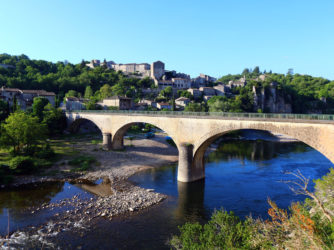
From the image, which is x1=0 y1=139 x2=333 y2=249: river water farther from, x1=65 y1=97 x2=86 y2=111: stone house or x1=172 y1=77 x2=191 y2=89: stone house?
x1=172 y1=77 x2=191 y2=89: stone house

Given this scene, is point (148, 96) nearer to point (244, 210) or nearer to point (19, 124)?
point (19, 124)

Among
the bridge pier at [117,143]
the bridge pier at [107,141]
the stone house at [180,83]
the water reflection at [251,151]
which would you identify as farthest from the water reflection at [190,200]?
the stone house at [180,83]

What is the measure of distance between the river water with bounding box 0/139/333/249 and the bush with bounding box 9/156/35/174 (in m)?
4.66

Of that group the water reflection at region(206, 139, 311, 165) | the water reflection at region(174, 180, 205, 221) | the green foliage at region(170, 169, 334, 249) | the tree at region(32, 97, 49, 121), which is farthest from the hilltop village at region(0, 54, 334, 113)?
the green foliage at region(170, 169, 334, 249)

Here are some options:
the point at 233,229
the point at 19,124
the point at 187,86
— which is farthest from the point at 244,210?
the point at 187,86

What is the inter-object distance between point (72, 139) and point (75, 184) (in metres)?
25.7

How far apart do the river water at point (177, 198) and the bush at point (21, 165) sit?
4660 mm

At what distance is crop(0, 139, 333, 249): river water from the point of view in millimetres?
16302

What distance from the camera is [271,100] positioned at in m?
95.9

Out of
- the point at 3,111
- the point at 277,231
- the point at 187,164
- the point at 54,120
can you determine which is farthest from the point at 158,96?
the point at 277,231

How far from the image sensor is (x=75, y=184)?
27.2m

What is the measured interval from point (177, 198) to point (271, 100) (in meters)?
86.2

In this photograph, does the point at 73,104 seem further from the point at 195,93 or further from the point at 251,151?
the point at 195,93

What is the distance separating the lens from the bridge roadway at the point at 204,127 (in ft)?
59.2
